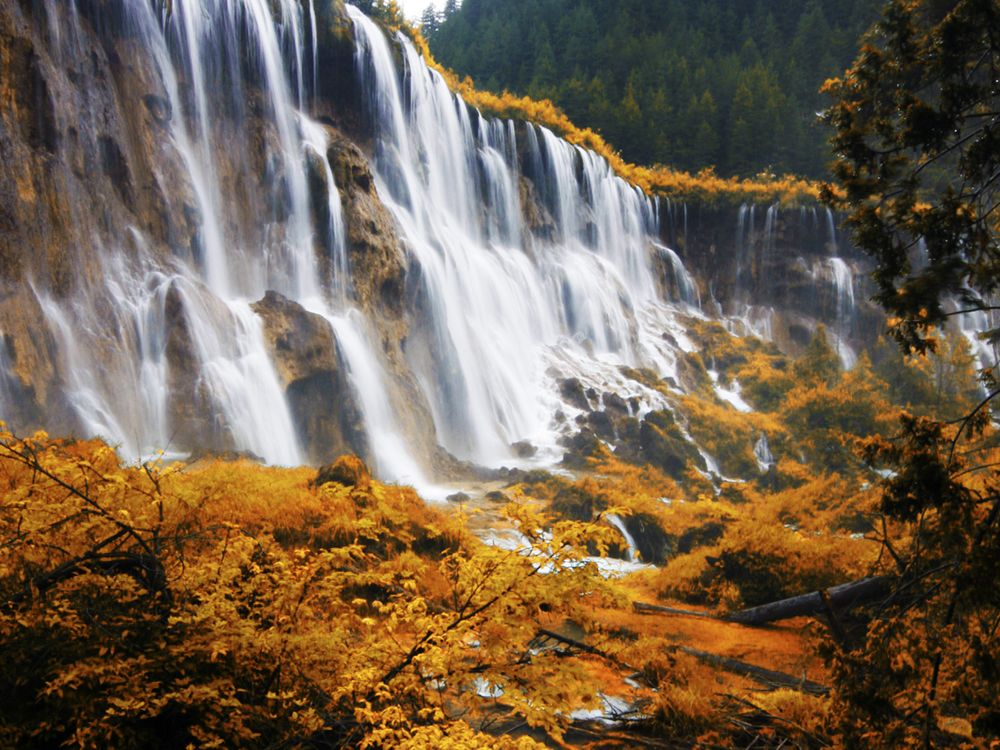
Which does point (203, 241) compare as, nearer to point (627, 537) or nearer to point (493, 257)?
point (493, 257)

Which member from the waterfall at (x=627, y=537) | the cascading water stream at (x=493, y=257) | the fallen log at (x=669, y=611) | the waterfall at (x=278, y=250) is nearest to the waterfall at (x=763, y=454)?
the waterfall at (x=278, y=250)

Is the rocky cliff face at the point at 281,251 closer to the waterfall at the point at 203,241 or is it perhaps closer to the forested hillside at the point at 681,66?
the waterfall at the point at 203,241

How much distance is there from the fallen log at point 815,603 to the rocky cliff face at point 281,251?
1072cm

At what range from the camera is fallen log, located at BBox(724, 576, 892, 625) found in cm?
747

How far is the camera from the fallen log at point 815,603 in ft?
24.5

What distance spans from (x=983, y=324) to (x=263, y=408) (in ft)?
127

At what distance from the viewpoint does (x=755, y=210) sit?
140 feet

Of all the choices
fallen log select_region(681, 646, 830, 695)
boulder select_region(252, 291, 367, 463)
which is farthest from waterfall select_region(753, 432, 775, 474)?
fallen log select_region(681, 646, 830, 695)

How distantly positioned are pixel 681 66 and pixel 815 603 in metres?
57.2

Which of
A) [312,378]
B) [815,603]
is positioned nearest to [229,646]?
[815,603]

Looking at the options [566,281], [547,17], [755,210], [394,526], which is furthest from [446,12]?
[394,526]

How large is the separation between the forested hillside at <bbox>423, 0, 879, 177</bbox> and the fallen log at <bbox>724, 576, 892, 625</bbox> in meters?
44.3

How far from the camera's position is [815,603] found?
26.9ft

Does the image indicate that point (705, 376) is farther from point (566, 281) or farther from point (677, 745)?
point (677, 745)
